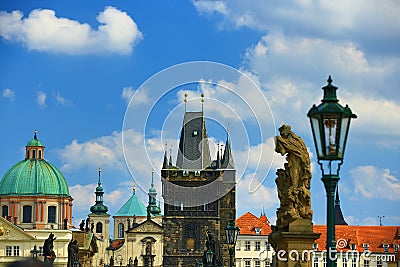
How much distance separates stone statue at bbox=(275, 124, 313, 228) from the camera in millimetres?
17750

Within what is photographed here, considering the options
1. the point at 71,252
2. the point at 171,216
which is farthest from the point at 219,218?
the point at 71,252

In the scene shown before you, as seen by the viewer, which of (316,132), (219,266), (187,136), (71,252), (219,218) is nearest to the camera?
(316,132)

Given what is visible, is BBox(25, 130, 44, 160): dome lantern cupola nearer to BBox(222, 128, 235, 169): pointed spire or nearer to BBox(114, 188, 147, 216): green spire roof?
BBox(222, 128, 235, 169): pointed spire

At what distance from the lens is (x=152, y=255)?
139250mm

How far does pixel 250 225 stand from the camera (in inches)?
3674

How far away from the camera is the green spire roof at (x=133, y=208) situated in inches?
6781

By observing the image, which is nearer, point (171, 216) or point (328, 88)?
point (328, 88)

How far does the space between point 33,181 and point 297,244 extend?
315ft

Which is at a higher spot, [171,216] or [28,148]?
[28,148]

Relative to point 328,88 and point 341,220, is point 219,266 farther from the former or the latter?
point 341,220

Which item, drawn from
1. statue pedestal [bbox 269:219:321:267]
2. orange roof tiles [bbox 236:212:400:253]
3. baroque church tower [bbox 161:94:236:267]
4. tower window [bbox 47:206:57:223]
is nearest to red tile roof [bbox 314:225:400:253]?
orange roof tiles [bbox 236:212:400:253]

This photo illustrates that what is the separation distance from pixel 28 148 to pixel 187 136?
63.2 ft

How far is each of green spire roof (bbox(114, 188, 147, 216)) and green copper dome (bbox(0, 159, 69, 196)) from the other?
58.0 m

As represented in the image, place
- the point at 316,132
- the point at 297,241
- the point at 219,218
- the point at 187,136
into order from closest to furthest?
the point at 316,132
the point at 297,241
the point at 219,218
the point at 187,136
